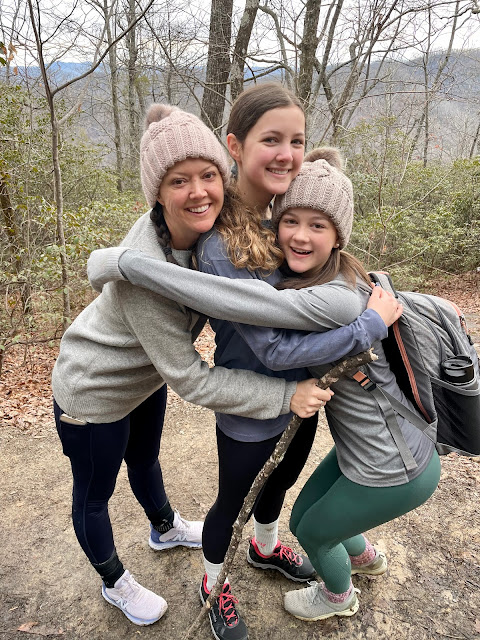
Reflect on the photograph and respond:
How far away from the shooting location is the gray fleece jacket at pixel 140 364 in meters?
1.43

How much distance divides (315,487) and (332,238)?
113 centimetres

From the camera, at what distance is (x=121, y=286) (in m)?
1.41

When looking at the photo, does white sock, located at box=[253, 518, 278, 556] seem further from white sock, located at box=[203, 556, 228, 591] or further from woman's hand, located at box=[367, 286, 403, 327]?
woman's hand, located at box=[367, 286, 403, 327]

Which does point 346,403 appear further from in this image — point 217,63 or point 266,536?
point 217,63

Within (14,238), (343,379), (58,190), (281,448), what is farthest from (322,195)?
(14,238)

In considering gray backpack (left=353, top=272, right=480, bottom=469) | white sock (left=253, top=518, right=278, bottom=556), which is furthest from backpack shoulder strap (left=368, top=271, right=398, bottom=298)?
white sock (left=253, top=518, right=278, bottom=556)

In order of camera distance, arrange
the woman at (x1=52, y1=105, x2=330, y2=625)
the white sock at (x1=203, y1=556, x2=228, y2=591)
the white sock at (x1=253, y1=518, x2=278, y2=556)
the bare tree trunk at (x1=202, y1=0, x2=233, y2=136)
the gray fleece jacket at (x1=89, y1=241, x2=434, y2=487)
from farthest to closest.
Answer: the bare tree trunk at (x1=202, y1=0, x2=233, y2=136), the white sock at (x1=253, y1=518, x2=278, y2=556), the white sock at (x1=203, y1=556, x2=228, y2=591), the woman at (x1=52, y1=105, x2=330, y2=625), the gray fleece jacket at (x1=89, y1=241, x2=434, y2=487)

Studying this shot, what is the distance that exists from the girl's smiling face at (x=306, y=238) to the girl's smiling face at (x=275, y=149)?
13 centimetres

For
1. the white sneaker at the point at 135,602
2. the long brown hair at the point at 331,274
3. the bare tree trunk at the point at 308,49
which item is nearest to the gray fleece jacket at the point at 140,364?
the long brown hair at the point at 331,274

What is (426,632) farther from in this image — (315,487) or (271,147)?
(271,147)

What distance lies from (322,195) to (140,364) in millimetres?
923

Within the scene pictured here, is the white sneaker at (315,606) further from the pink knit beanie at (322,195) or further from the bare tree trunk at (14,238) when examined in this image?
the bare tree trunk at (14,238)

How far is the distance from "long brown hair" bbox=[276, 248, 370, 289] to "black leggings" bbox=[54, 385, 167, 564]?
37.0 inches

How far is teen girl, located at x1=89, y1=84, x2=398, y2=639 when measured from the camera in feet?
4.55
